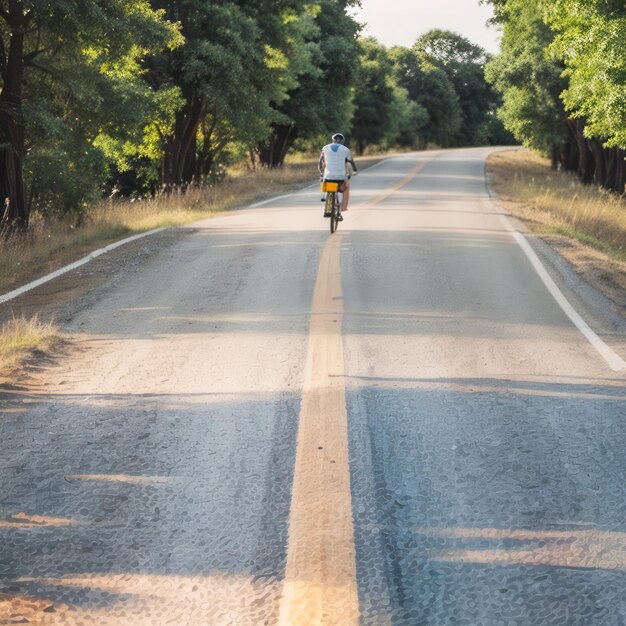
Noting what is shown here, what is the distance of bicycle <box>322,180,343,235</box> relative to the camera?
1648 centimetres

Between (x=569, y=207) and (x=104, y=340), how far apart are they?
58.6ft

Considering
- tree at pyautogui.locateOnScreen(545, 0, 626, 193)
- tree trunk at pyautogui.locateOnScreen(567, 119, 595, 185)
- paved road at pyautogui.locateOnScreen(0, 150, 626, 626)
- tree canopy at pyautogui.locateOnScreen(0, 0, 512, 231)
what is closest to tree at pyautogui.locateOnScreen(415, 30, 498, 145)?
tree canopy at pyautogui.locateOnScreen(0, 0, 512, 231)

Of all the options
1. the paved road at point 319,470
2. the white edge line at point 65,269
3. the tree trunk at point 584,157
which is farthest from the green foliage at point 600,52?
the tree trunk at point 584,157

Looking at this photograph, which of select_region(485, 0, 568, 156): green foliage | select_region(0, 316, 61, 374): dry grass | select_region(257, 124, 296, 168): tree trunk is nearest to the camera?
select_region(0, 316, 61, 374): dry grass

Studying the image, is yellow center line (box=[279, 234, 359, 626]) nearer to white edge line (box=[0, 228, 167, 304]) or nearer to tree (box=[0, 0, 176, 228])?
white edge line (box=[0, 228, 167, 304])

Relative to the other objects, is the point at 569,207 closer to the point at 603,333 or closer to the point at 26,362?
the point at 603,333

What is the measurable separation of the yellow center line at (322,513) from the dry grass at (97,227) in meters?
7.20

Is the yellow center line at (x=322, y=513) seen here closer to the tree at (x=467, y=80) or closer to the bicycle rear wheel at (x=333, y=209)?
the bicycle rear wheel at (x=333, y=209)

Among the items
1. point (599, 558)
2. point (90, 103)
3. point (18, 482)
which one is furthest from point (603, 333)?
point (90, 103)

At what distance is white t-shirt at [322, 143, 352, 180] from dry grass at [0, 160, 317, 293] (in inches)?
167

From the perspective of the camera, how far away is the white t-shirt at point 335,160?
54.7ft

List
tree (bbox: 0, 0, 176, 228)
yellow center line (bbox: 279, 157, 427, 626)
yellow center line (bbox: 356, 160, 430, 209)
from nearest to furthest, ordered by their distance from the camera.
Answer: yellow center line (bbox: 279, 157, 427, 626)
tree (bbox: 0, 0, 176, 228)
yellow center line (bbox: 356, 160, 430, 209)

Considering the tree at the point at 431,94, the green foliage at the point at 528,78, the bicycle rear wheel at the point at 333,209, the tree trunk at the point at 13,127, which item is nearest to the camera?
the bicycle rear wheel at the point at 333,209

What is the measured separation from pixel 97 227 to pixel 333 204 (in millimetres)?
5613
